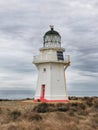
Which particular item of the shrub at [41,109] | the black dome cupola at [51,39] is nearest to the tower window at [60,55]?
the black dome cupola at [51,39]

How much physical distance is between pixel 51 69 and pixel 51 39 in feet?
10.5

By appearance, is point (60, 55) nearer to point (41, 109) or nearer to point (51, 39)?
point (51, 39)

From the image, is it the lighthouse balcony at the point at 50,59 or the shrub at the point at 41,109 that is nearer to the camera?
the shrub at the point at 41,109

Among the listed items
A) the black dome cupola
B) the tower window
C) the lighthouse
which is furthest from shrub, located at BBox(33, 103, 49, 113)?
the black dome cupola

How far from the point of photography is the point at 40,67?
2745 cm

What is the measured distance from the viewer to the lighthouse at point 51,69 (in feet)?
85.3

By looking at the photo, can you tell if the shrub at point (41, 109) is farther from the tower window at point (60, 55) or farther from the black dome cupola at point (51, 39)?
the black dome cupola at point (51, 39)

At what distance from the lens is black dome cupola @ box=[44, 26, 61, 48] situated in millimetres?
27281

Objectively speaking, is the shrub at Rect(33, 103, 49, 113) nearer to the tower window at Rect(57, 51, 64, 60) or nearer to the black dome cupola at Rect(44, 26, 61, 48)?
the tower window at Rect(57, 51, 64, 60)

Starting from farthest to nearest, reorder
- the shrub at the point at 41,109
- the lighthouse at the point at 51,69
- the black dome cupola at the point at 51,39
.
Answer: the black dome cupola at the point at 51,39
the lighthouse at the point at 51,69
the shrub at the point at 41,109

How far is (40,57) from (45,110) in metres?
8.18

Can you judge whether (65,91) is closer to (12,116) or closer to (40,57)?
(40,57)

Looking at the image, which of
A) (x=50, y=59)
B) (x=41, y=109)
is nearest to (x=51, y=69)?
(x=50, y=59)

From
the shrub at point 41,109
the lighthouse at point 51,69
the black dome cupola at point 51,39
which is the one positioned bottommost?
the shrub at point 41,109
